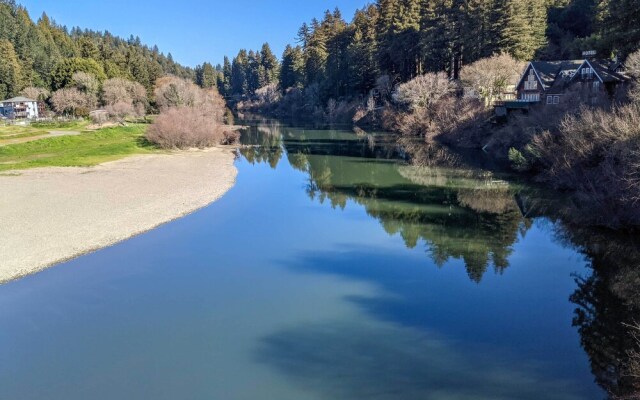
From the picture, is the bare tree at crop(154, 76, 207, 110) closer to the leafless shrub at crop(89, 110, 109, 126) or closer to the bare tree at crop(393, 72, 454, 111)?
the leafless shrub at crop(89, 110, 109, 126)

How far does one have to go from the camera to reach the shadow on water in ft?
33.7

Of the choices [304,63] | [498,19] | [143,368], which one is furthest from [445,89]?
[304,63]

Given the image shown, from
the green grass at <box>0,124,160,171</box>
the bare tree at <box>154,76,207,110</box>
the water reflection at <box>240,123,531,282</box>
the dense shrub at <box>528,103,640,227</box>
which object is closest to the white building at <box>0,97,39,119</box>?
the bare tree at <box>154,76,207,110</box>

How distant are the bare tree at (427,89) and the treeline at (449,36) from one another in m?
4.23

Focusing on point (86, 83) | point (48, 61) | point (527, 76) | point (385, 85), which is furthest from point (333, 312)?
point (48, 61)

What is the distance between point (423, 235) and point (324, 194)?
10.7 metres

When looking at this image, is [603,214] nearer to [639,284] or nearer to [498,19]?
[639,284]

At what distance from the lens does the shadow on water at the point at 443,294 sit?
10266 mm

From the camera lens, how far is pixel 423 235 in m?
20.9

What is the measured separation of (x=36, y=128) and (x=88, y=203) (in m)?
45.5

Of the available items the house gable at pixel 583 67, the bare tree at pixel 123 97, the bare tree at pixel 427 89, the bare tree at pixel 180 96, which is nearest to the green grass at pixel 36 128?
the bare tree at pixel 123 97

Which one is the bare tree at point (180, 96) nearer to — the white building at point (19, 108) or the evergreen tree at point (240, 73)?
the white building at point (19, 108)

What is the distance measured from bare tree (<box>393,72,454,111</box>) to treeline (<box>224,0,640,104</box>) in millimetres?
4228

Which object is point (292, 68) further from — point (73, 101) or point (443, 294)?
point (443, 294)
